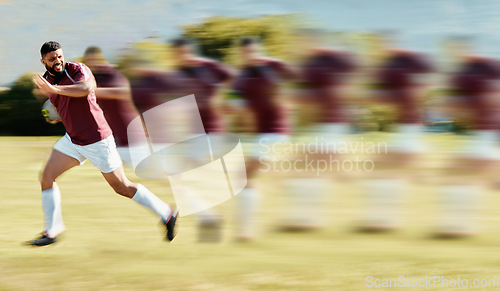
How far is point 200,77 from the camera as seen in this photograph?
6828 mm

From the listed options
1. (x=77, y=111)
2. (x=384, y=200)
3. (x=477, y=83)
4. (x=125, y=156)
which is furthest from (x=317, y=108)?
(x=125, y=156)

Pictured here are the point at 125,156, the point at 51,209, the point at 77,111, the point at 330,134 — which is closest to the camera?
the point at 77,111

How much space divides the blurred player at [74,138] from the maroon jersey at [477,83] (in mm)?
2440

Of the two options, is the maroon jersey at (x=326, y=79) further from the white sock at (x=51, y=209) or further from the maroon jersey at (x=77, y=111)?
the white sock at (x=51, y=209)

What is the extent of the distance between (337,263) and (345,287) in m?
0.58

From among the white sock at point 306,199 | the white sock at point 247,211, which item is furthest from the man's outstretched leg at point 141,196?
the white sock at point 306,199

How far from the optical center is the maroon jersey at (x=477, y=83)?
4.59m

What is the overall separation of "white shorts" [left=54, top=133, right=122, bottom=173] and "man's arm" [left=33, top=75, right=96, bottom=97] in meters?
0.37

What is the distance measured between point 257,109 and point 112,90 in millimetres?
3064

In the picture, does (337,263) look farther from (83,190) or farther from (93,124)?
(83,190)

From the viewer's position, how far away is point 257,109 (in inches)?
192

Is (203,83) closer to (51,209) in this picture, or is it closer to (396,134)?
(396,134)

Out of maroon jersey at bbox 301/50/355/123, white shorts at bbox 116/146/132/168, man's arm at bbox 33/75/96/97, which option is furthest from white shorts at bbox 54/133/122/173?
white shorts at bbox 116/146/132/168

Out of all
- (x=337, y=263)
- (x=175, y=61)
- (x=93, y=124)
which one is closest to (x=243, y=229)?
(x=337, y=263)
